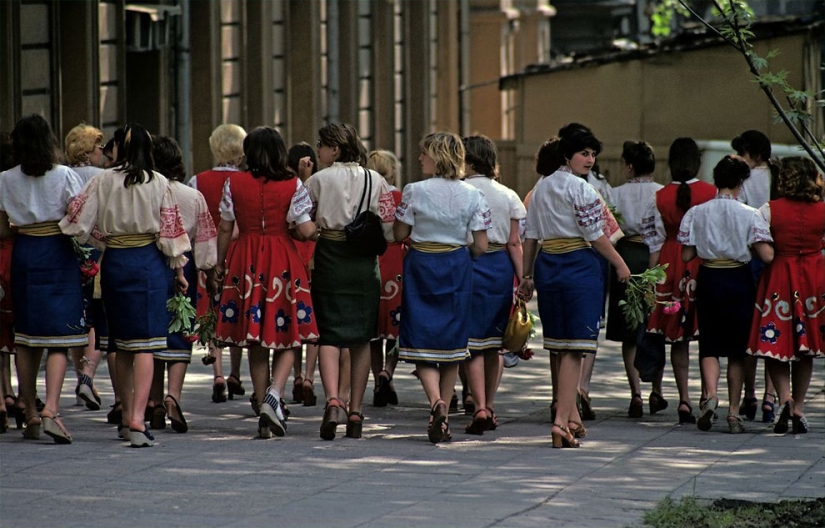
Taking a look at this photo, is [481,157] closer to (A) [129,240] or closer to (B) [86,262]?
(A) [129,240]

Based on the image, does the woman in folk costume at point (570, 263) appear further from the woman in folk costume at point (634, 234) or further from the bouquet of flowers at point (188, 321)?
the bouquet of flowers at point (188, 321)

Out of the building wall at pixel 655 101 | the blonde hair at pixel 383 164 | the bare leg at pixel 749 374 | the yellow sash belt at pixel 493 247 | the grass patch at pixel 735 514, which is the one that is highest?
the building wall at pixel 655 101

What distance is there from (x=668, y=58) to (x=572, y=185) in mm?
15388

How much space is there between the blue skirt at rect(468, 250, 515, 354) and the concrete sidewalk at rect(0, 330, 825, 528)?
0.63 metres

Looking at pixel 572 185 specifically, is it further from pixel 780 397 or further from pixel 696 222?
pixel 780 397

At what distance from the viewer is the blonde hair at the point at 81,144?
11.8 m

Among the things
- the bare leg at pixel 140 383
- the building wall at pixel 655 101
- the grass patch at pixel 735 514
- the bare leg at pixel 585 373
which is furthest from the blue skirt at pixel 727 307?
the building wall at pixel 655 101

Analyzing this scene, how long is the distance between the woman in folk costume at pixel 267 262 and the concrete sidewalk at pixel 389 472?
59cm

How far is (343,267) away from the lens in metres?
10.8

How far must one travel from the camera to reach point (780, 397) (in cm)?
1134

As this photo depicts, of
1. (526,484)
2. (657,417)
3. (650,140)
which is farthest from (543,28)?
(526,484)

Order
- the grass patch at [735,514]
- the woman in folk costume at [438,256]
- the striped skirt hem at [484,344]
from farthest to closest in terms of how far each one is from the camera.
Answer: the striped skirt hem at [484,344], the woman in folk costume at [438,256], the grass patch at [735,514]

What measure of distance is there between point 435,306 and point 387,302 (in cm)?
158

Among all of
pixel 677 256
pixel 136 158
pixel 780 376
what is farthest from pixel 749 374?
pixel 136 158
